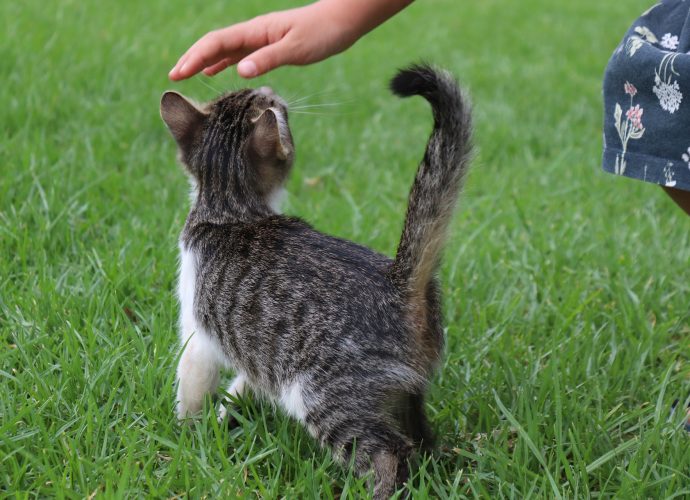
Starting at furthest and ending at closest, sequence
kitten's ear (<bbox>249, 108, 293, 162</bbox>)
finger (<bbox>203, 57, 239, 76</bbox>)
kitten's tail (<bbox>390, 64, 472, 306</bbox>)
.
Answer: finger (<bbox>203, 57, 239, 76</bbox>) < kitten's ear (<bbox>249, 108, 293, 162</bbox>) < kitten's tail (<bbox>390, 64, 472, 306</bbox>)

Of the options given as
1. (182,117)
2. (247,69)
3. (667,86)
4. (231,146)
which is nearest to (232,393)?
(231,146)

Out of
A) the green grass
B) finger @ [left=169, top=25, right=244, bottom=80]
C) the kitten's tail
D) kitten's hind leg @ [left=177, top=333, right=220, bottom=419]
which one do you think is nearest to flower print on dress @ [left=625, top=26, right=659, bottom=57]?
the kitten's tail

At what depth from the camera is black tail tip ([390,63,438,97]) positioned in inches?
85.2

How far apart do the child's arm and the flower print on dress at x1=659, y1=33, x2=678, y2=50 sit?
2.65 feet

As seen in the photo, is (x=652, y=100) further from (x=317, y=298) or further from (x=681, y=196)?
(x=317, y=298)

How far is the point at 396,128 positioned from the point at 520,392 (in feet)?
11.2

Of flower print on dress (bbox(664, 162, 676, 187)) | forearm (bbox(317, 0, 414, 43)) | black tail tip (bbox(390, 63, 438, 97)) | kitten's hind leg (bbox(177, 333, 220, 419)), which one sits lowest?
kitten's hind leg (bbox(177, 333, 220, 419))

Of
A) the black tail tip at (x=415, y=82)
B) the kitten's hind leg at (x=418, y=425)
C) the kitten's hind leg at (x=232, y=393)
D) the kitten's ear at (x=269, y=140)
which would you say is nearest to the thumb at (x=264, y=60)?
the kitten's ear at (x=269, y=140)

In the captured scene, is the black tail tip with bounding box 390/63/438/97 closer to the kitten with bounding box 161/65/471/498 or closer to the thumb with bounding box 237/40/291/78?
the kitten with bounding box 161/65/471/498

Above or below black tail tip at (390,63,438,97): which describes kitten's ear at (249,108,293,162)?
below

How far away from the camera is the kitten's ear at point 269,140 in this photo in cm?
248

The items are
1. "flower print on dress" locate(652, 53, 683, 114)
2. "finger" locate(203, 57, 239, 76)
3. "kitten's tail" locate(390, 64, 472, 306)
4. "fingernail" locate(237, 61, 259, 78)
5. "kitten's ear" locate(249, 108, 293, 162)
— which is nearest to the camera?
"flower print on dress" locate(652, 53, 683, 114)

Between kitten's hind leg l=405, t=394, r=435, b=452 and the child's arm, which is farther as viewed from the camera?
the child's arm

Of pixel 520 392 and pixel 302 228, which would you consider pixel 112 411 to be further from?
pixel 520 392
